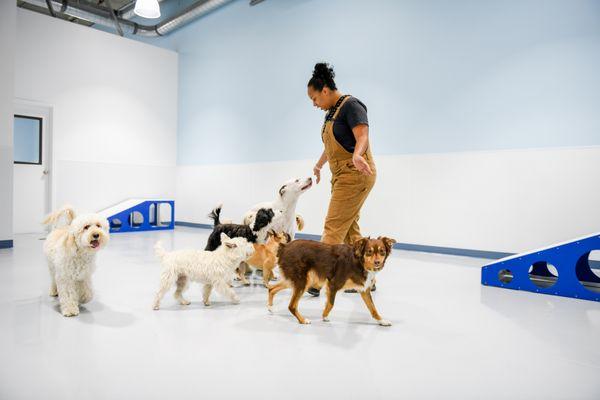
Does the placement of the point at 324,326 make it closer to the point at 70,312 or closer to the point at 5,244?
the point at 70,312

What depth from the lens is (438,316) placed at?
228 centimetres

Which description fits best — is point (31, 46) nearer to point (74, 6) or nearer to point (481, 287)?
point (74, 6)

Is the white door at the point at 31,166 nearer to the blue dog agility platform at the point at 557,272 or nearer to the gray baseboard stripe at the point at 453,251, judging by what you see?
the gray baseboard stripe at the point at 453,251

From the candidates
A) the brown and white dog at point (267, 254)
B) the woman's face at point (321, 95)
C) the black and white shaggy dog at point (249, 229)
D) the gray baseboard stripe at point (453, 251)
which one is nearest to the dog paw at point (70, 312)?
the black and white shaggy dog at point (249, 229)

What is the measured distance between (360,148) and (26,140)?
22.5 feet

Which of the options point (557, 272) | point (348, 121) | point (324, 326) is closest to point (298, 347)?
point (324, 326)

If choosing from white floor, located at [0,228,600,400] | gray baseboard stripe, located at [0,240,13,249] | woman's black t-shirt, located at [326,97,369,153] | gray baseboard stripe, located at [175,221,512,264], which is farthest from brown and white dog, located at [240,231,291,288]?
gray baseboard stripe, located at [0,240,13,249]

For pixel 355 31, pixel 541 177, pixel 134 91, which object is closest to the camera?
pixel 541 177

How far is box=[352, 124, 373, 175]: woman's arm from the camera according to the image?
215 cm

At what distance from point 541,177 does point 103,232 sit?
4291mm

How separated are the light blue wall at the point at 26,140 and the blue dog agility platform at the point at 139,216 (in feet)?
5.03

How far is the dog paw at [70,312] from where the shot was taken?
84.3 inches

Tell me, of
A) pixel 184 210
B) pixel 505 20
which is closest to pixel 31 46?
pixel 184 210

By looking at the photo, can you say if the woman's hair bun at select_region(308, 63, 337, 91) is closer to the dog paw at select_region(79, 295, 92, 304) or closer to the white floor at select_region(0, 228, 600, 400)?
the white floor at select_region(0, 228, 600, 400)
